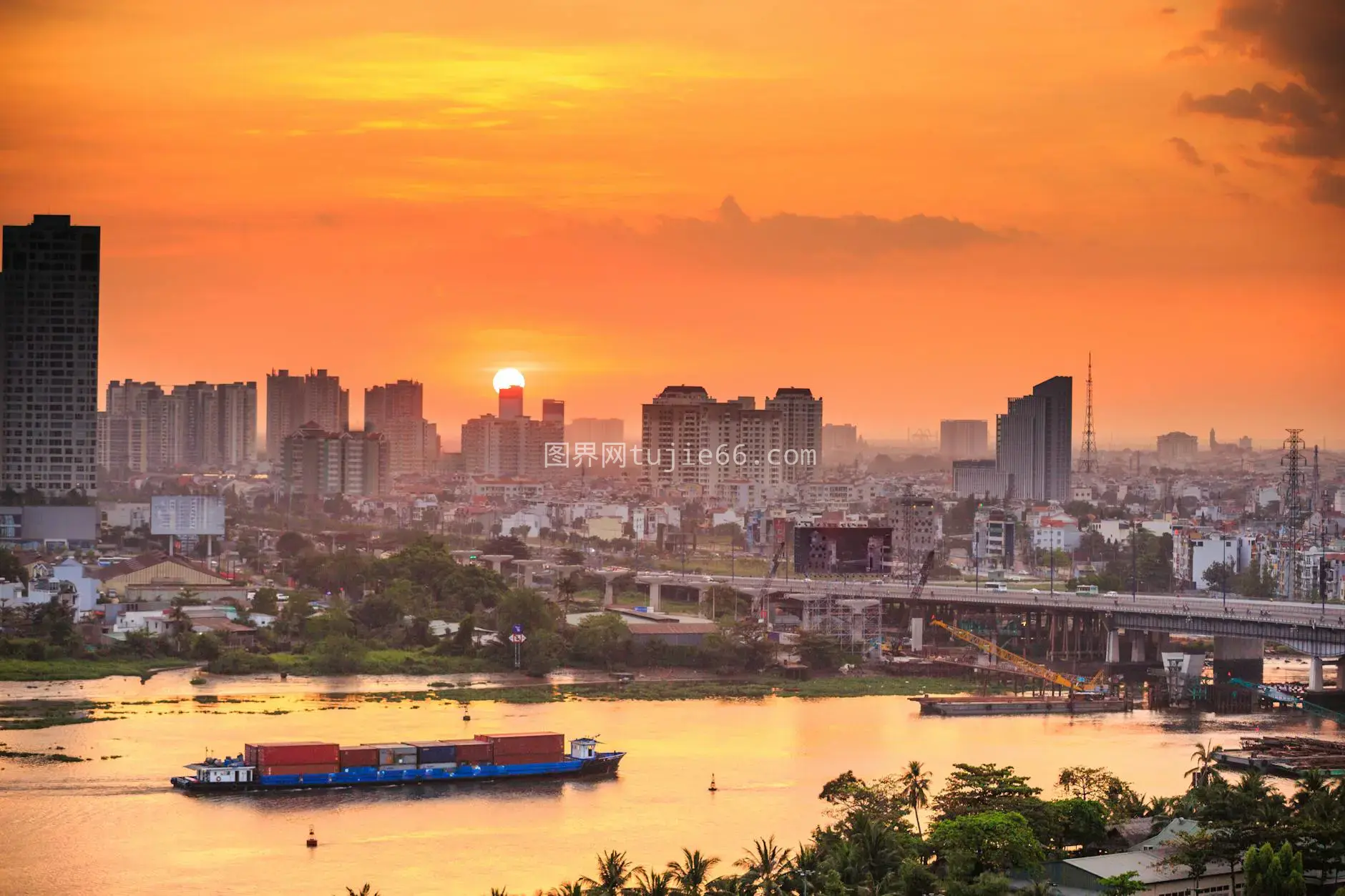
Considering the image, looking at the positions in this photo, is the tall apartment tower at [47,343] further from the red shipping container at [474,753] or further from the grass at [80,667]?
the red shipping container at [474,753]

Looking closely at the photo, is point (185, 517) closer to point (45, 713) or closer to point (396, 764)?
point (45, 713)

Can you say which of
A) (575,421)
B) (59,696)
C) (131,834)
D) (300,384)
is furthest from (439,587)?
(575,421)

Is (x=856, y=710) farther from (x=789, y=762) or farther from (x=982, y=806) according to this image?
(x=982, y=806)

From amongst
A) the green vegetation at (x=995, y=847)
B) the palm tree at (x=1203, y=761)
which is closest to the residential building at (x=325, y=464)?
the palm tree at (x=1203, y=761)

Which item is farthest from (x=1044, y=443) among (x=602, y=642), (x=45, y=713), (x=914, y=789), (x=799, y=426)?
(x=914, y=789)

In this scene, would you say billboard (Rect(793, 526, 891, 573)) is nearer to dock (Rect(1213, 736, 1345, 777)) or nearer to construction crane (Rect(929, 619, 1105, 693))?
construction crane (Rect(929, 619, 1105, 693))

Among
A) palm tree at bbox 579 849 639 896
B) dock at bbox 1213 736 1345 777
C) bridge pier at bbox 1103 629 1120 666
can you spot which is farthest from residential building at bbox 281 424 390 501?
palm tree at bbox 579 849 639 896
